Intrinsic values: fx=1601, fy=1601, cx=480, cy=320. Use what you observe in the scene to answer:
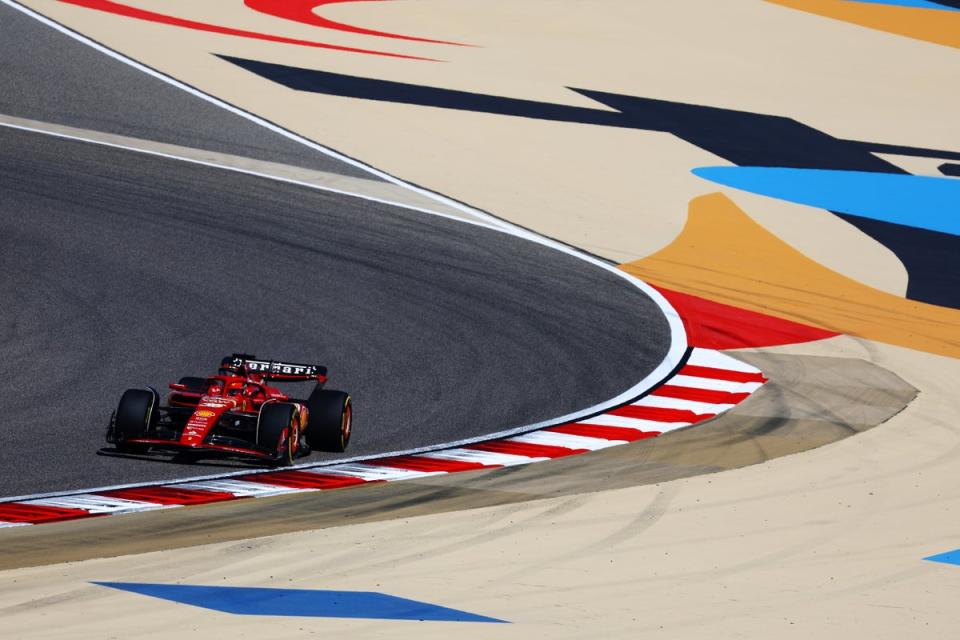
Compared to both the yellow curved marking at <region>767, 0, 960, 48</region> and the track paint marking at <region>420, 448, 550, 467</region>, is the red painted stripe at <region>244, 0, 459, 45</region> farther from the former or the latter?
the track paint marking at <region>420, 448, 550, 467</region>

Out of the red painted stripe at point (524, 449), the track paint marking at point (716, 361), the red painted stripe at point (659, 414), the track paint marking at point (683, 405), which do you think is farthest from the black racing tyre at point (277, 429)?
the track paint marking at point (716, 361)

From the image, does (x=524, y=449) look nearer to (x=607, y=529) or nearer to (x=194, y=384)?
(x=607, y=529)

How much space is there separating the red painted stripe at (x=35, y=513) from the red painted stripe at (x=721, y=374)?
21.4 ft

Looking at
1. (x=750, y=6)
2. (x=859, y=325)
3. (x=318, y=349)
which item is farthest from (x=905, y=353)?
(x=750, y=6)

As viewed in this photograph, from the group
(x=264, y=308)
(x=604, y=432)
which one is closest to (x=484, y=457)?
(x=604, y=432)

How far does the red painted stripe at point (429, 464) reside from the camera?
1125 cm

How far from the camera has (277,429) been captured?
11.1 meters

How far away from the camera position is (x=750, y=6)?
3638 centimetres

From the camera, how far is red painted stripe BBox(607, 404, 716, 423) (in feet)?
42.9

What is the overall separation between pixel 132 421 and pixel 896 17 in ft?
97.5

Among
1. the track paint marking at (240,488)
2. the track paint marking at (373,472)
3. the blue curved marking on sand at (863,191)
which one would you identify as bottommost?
the track paint marking at (240,488)

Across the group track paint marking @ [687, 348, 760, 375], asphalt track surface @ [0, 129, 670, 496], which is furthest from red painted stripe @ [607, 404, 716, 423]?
track paint marking @ [687, 348, 760, 375]

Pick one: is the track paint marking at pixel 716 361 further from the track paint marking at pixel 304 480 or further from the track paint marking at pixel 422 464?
the track paint marking at pixel 304 480

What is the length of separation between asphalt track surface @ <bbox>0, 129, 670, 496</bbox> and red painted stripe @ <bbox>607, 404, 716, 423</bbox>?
0.38 m
